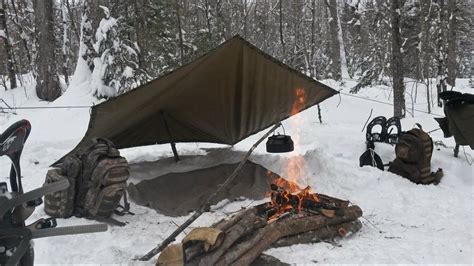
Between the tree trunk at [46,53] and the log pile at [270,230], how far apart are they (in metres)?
9.69

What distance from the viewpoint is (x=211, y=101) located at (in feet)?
20.4

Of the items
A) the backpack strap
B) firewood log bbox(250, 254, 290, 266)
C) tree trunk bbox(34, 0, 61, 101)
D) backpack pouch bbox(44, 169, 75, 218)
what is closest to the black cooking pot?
the backpack strap

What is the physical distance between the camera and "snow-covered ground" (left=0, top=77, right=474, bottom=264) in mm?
3766

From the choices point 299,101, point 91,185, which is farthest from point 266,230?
point 299,101

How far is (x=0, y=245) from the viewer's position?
1.81m

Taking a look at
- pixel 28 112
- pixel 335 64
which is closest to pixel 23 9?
pixel 28 112

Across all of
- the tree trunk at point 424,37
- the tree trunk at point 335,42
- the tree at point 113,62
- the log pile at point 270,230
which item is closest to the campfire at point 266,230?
the log pile at point 270,230

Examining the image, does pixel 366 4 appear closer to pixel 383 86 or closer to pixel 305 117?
pixel 383 86

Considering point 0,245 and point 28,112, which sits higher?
point 0,245

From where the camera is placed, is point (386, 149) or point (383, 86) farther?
point (383, 86)

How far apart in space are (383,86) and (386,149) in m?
13.0

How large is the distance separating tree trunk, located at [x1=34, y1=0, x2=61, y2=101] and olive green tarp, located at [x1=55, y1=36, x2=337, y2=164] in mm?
6831

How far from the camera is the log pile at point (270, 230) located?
333 centimetres

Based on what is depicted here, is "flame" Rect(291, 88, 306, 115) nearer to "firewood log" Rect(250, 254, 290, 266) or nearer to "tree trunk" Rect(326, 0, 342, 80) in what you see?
"firewood log" Rect(250, 254, 290, 266)
